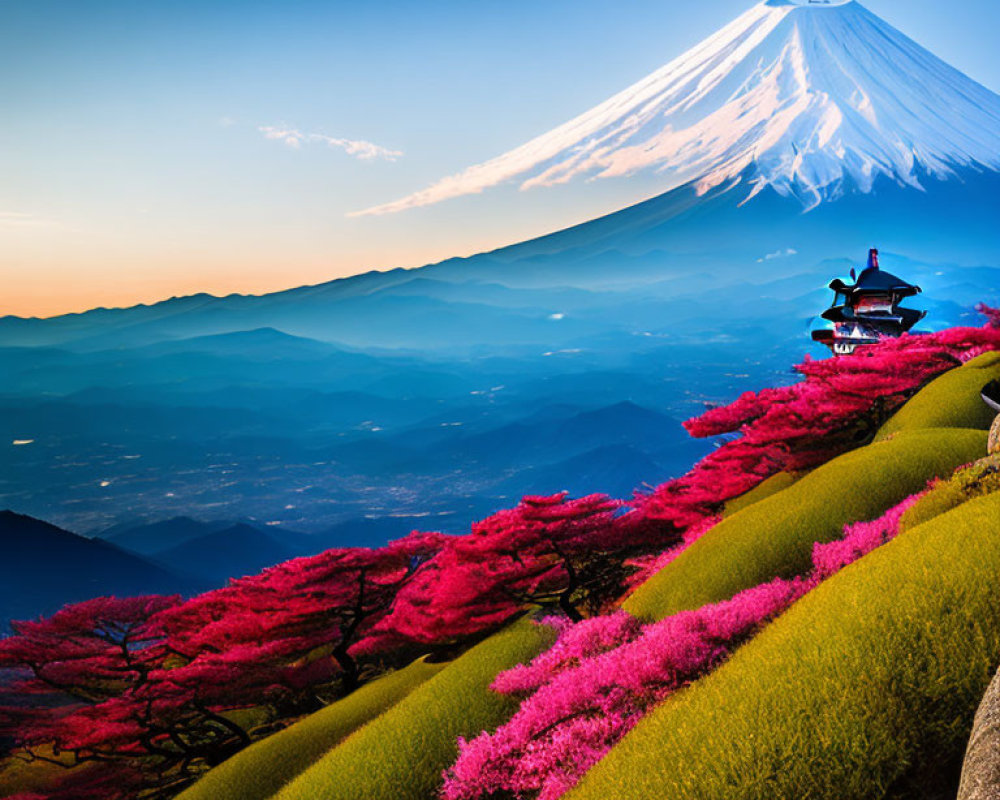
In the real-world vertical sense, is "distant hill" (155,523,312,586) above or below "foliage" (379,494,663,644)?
below

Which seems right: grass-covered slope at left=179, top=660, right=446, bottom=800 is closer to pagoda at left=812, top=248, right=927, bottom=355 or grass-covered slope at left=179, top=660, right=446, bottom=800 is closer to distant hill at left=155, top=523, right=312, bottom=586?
pagoda at left=812, top=248, right=927, bottom=355

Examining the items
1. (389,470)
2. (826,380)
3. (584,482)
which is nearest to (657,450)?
(584,482)

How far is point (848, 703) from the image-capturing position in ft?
13.5

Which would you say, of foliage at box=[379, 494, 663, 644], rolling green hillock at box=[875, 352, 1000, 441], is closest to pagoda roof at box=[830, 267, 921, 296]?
rolling green hillock at box=[875, 352, 1000, 441]

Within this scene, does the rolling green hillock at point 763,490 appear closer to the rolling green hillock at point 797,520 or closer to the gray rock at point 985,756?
the rolling green hillock at point 797,520

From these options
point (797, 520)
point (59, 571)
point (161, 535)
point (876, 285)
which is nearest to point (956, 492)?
point (797, 520)

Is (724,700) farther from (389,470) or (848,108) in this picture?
(848,108)

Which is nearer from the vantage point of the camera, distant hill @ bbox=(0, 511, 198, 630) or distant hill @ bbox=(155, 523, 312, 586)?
distant hill @ bbox=(0, 511, 198, 630)

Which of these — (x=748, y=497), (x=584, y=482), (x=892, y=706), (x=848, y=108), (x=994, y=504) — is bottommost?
(x=584, y=482)

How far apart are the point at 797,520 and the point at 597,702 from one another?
224 inches

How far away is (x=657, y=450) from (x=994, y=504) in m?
161

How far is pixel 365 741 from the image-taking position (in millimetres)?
8734

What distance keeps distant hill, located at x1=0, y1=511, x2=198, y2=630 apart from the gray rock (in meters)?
92.6

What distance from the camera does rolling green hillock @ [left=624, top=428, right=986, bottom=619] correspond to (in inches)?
358
